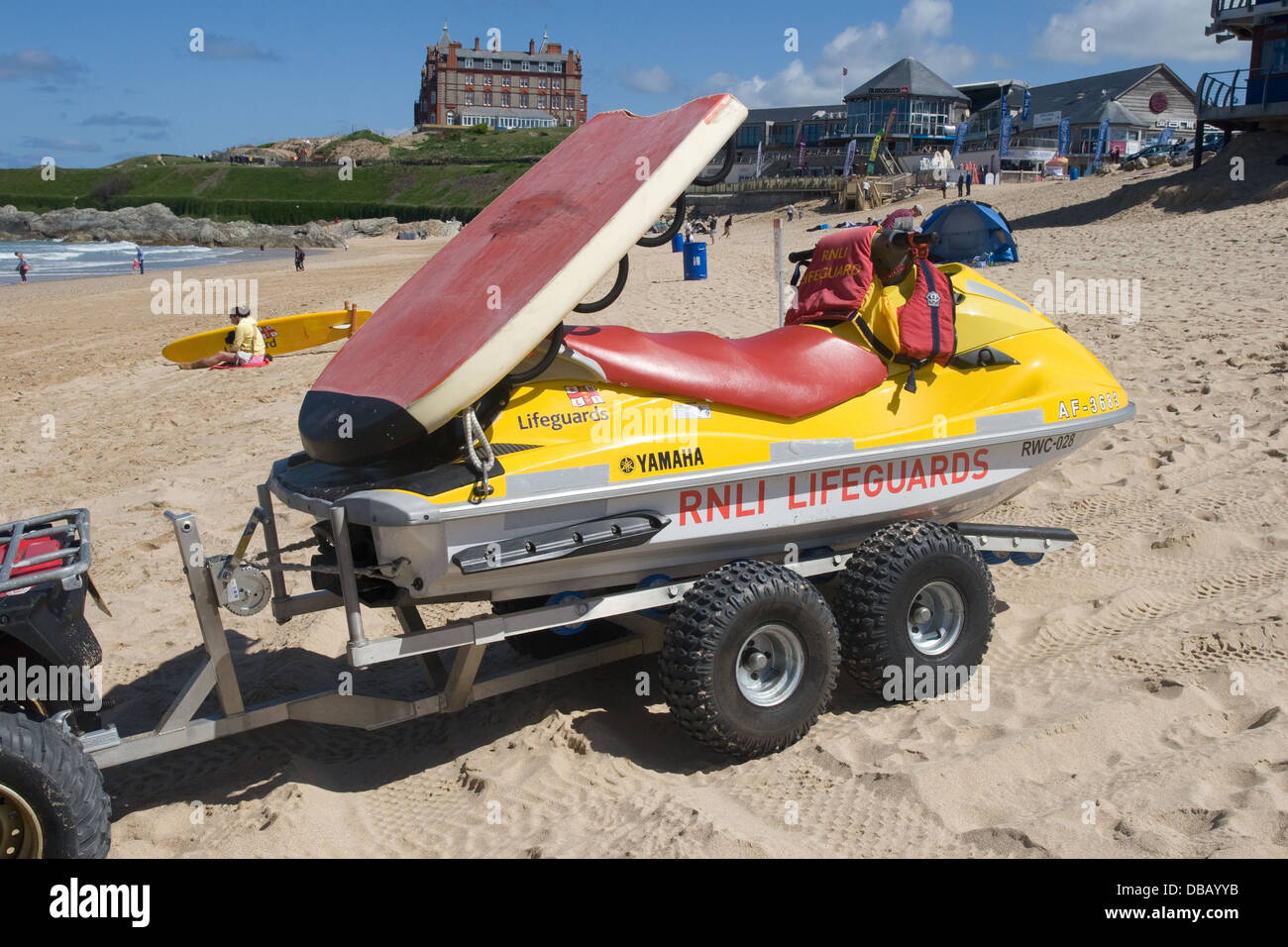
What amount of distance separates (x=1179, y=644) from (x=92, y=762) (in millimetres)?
4429

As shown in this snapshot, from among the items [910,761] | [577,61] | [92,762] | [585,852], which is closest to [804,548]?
[910,761]

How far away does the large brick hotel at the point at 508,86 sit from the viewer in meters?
128

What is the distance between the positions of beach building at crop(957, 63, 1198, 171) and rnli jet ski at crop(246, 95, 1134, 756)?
5574 cm

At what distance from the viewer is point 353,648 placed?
11.4 ft

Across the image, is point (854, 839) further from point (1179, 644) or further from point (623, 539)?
point (1179, 644)

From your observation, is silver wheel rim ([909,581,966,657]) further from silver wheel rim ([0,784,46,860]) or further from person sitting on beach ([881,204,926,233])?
silver wheel rim ([0,784,46,860])

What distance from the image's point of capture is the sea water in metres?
44.8

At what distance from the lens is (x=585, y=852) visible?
3475mm

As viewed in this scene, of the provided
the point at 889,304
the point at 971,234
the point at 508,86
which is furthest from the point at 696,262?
the point at 508,86

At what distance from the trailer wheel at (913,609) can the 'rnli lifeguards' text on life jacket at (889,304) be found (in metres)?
0.77

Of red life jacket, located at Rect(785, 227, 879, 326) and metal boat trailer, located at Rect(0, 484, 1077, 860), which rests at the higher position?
red life jacket, located at Rect(785, 227, 879, 326)

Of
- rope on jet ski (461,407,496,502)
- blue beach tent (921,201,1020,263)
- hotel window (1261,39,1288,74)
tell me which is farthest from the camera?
hotel window (1261,39,1288,74)

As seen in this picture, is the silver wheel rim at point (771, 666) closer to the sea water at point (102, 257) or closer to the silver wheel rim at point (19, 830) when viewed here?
the silver wheel rim at point (19, 830)

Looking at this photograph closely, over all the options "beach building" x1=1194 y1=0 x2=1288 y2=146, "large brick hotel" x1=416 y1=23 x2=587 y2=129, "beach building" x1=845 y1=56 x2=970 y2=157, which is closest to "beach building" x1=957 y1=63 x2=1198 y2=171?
"beach building" x1=845 y1=56 x2=970 y2=157
